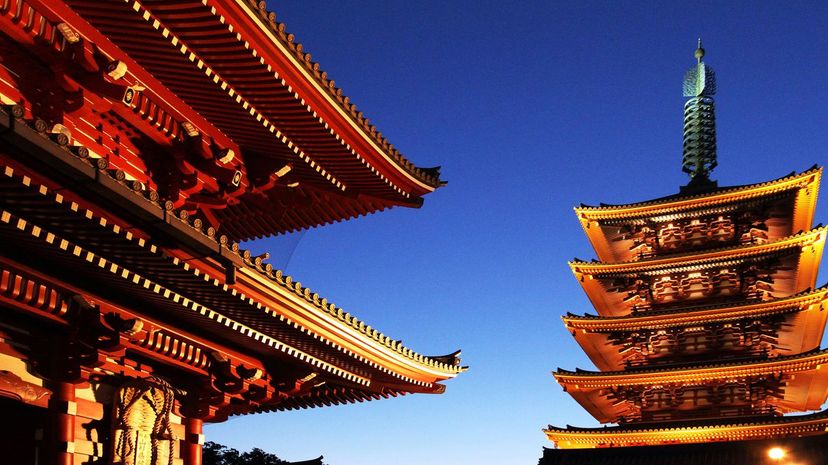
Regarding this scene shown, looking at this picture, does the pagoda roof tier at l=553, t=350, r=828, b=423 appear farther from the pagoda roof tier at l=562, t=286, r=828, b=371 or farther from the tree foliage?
the tree foliage

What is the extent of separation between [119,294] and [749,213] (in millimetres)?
27688

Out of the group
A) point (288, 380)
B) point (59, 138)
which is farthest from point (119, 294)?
point (288, 380)

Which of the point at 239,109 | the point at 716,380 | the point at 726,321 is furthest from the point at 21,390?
the point at 726,321

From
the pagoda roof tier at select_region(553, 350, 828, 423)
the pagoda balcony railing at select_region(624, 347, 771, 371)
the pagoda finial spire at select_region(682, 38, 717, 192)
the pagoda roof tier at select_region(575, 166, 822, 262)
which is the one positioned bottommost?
the pagoda roof tier at select_region(553, 350, 828, 423)

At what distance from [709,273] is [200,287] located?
2603cm

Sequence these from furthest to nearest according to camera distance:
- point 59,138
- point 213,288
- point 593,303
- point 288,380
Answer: point 593,303
point 288,380
point 213,288
point 59,138

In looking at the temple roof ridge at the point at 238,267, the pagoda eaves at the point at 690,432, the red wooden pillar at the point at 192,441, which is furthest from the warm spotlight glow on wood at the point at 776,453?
the red wooden pillar at the point at 192,441

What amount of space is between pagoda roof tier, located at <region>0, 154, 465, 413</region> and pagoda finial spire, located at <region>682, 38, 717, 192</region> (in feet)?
77.3

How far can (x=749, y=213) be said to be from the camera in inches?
1255

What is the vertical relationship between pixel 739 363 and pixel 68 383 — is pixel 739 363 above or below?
above

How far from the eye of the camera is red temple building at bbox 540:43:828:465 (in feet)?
91.4

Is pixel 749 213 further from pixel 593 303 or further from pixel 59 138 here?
pixel 59 138

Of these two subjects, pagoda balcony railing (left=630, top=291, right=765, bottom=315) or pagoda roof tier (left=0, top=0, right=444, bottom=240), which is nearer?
pagoda roof tier (left=0, top=0, right=444, bottom=240)

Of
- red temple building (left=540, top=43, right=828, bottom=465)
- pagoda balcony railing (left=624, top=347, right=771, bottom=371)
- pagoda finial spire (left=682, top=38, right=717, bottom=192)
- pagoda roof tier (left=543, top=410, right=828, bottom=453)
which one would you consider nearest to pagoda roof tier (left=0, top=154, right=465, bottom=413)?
red temple building (left=540, top=43, right=828, bottom=465)
